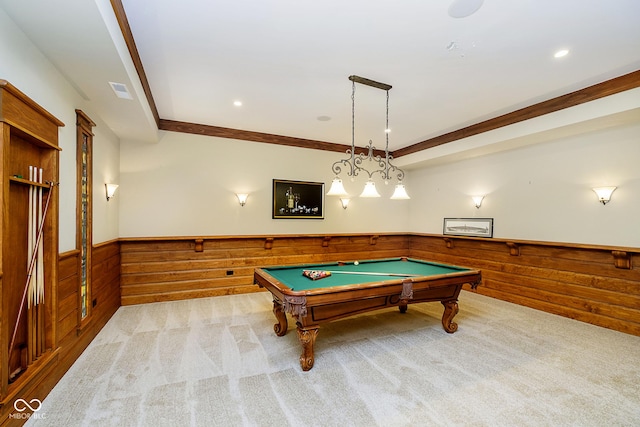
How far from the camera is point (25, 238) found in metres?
2.07

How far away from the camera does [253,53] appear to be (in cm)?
271

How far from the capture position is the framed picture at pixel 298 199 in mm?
5379

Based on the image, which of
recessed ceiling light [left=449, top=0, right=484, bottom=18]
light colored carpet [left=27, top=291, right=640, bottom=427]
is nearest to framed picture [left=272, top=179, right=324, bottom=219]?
light colored carpet [left=27, top=291, right=640, bottom=427]

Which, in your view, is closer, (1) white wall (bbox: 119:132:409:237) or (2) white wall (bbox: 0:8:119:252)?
(2) white wall (bbox: 0:8:119:252)

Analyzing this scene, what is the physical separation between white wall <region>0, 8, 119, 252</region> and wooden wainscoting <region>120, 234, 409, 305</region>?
0.64 metres

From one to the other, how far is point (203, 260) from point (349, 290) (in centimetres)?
317

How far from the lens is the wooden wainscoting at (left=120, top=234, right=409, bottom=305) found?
14.4 ft

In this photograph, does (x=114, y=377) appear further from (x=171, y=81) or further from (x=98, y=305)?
(x=171, y=81)

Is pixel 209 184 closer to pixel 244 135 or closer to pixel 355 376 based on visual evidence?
pixel 244 135

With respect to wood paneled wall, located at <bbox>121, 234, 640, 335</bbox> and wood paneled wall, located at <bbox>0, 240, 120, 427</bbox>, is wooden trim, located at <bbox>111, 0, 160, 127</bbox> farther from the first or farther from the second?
wood paneled wall, located at <bbox>121, 234, 640, 335</bbox>

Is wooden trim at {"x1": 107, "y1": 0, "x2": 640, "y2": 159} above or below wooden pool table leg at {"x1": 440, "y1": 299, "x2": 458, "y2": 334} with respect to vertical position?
above

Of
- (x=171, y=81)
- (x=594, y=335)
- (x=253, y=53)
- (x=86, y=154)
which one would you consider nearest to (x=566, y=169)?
(x=594, y=335)

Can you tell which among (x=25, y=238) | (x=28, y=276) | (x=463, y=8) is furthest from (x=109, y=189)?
(x=463, y=8)

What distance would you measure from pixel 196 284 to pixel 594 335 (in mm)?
5525
